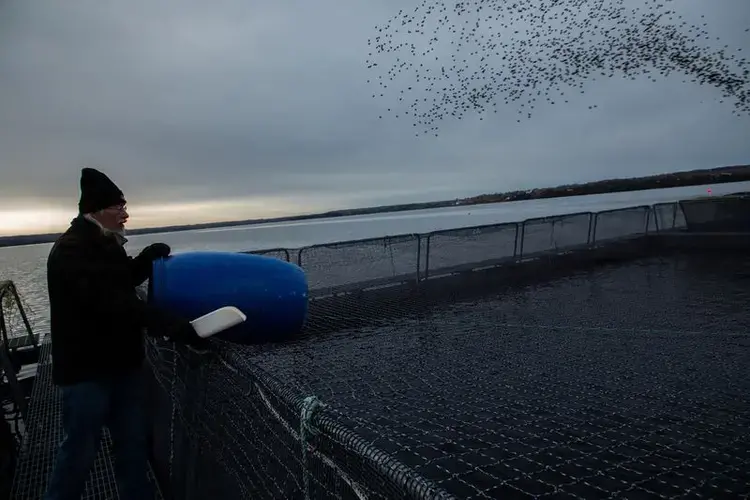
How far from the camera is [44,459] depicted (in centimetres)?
435

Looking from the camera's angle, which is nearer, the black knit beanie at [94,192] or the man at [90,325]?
the man at [90,325]

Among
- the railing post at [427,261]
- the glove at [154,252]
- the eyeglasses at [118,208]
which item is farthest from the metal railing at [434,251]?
the eyeglasses at [118,208]

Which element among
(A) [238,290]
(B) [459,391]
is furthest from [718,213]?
(A) [238,290]

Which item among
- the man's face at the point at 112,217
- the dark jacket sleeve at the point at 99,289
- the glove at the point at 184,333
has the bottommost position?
the glove at the point at 184,333

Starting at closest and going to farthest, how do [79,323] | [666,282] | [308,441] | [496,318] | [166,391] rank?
[308,441]
[79,323]
[166,391]
[496,318]
[666,282]

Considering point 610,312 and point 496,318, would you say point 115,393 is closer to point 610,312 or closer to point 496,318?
point 496,318

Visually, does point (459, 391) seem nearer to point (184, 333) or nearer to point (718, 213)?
point (184, 333)

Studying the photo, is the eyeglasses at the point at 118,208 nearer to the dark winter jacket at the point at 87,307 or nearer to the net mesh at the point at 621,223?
the dark winter jacket at the point at 87,307

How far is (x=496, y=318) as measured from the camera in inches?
309

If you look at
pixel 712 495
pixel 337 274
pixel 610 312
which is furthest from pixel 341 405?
pixel 610 312

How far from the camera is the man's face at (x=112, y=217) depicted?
10.0 ft

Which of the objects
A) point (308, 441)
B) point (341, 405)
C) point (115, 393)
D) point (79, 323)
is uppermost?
point (79, 323)

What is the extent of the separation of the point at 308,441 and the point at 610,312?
7.48 meters

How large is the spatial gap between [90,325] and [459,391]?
355cm
